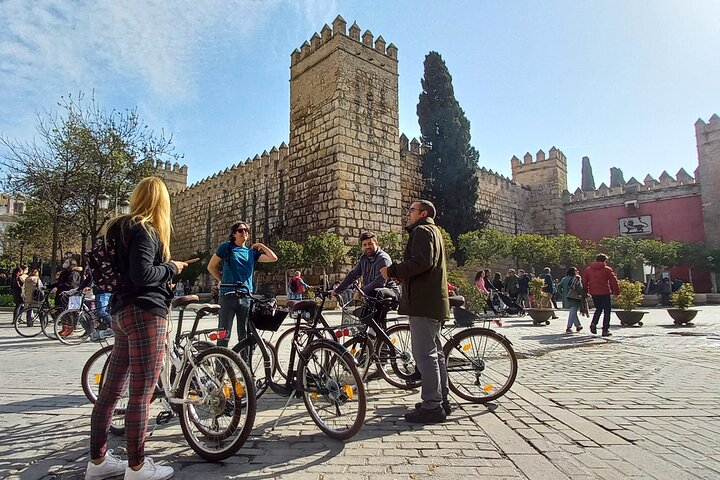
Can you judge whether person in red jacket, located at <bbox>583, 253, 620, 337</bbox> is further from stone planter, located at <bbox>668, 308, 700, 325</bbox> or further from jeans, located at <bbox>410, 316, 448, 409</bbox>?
jeans, located at <bbox>410, 316, 448, 409</bbox>

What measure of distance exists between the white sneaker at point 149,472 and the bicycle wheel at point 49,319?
817 cm

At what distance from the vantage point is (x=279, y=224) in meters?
21.8

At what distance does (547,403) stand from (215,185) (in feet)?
92.9

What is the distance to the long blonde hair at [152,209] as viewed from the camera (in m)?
2.63

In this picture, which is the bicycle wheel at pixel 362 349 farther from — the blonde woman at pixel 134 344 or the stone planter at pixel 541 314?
the stone planter at pixel 541 314

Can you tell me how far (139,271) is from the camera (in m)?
2.46

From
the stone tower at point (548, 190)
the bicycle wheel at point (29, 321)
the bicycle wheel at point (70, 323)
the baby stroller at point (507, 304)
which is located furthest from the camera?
the stone tower at point (548, 190)

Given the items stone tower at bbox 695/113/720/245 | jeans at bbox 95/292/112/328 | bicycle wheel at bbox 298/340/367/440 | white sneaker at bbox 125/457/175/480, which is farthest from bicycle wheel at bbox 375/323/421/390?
stone tower at bbox 695/113/720/245

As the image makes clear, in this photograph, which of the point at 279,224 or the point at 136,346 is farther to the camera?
the point at 279,224

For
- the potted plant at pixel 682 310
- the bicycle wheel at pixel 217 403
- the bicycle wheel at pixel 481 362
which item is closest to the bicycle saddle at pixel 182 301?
the bicycle wheel at pixel 217 403

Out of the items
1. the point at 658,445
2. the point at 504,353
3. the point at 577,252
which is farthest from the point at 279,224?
the point at 658,445

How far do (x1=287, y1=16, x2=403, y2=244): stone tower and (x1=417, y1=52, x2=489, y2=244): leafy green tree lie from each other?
4.63m

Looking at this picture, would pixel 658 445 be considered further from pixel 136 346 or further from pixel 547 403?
pixel 136 346

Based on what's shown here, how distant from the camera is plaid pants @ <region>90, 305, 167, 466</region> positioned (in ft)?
8.13
